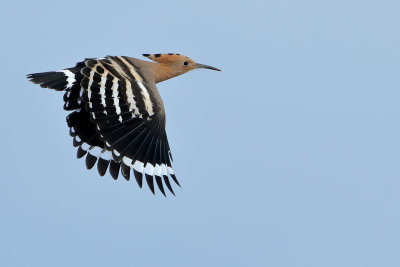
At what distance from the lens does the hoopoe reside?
17.7 feet

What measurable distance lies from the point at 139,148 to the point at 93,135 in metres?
0.45

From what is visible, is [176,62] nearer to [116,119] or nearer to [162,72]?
→ [162,72]

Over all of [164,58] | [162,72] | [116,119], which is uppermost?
[164,58]

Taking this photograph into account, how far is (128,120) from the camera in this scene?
545 centimetres

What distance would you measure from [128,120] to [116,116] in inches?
3.7

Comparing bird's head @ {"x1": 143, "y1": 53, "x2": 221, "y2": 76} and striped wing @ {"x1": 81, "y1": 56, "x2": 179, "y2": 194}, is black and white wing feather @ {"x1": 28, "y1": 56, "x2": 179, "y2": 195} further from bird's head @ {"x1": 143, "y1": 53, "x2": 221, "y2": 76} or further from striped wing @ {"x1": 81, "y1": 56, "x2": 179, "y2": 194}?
bird's head @ {"x1": 143, "y1": 53, "x2": 221, "y2": 76}

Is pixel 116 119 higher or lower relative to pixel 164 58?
lower

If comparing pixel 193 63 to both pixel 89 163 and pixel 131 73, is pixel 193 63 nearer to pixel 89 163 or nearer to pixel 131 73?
pixel 131 73

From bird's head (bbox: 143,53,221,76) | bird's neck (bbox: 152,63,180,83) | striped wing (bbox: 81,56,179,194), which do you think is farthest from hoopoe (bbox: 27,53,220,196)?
bird's head (bbox: 143,53,221,76)

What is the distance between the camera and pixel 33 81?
5812 mm

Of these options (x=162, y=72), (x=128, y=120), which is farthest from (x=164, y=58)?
(x=128, y=120)

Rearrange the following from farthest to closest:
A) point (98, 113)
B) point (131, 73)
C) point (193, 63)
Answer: point (193, 63)
point (131, 73)
point (98, 113)

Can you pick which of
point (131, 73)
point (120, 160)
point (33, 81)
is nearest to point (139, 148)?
point (120, 160)

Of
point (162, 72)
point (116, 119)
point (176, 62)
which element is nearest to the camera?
point (116, 119)
